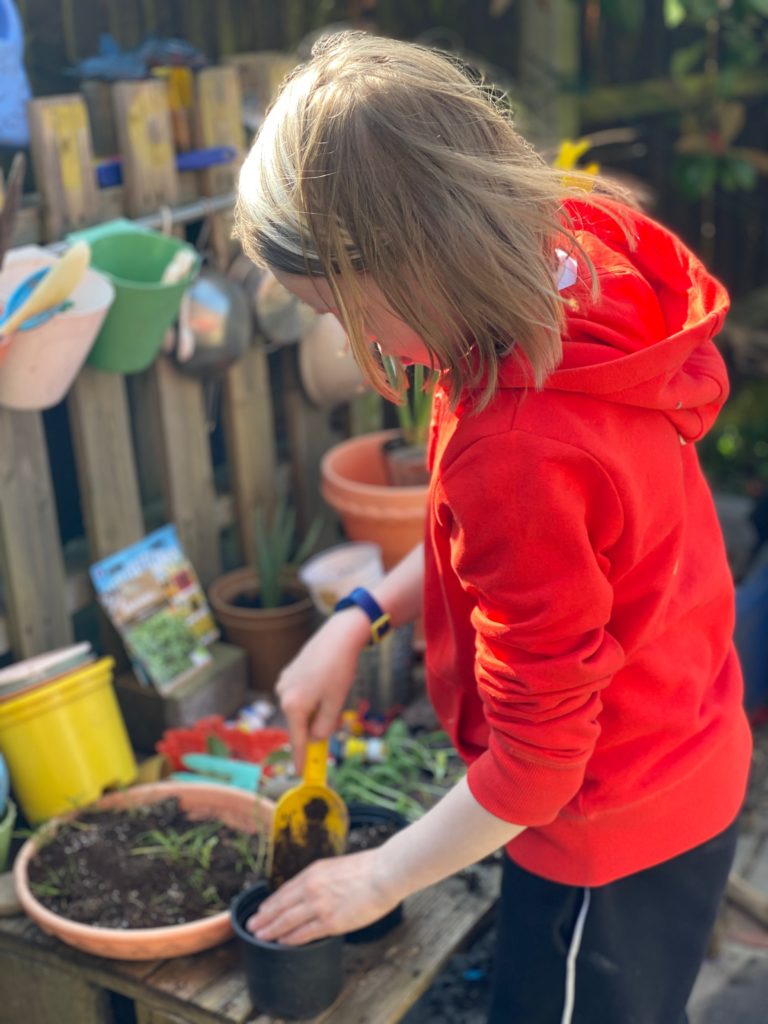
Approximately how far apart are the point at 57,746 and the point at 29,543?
408mm

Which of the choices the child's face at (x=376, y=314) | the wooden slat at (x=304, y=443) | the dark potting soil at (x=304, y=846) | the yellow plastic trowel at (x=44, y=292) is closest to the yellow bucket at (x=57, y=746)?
the dark potting soil at (x=304, y=846)

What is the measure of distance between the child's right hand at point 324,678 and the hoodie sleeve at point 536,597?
1.44 feet

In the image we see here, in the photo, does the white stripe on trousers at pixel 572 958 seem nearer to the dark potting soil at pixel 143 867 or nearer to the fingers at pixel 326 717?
the fingers at pixel 326 717

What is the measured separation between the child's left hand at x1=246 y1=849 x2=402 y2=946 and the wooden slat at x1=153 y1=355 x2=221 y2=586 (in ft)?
4.14

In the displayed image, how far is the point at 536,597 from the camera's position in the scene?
3.72ft

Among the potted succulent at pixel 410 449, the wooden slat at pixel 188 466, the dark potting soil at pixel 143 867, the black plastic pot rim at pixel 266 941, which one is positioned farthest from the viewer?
the potted succulent at pixel 410 449

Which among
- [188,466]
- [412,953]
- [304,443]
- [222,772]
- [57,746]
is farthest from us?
[304,443]

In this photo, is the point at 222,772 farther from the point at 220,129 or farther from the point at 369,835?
the point at 220,129

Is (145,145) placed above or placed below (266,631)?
above

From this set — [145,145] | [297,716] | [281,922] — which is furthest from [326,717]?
[145,145]

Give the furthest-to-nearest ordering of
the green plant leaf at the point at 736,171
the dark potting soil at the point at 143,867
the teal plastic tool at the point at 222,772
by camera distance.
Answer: the green plant leaf at the point at 736,171 < the teal plastic tool at the point at 222,772 < the dark potting soil at the point at 143,867

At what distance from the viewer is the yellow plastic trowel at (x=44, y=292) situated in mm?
1905

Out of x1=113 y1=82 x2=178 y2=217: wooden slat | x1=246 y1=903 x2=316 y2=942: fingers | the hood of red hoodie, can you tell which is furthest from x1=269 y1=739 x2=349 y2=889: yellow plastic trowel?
x1=113 y1=82 x2=178 y2=217: wooden slat

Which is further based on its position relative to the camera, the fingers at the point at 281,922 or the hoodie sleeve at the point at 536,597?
the fingers at the point at 281,922
